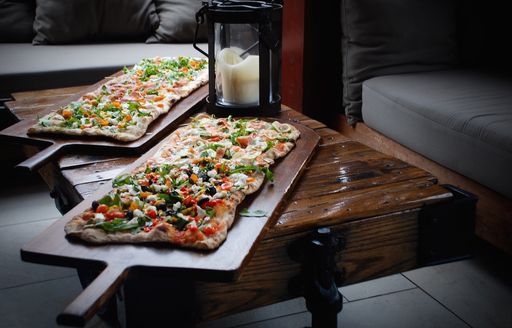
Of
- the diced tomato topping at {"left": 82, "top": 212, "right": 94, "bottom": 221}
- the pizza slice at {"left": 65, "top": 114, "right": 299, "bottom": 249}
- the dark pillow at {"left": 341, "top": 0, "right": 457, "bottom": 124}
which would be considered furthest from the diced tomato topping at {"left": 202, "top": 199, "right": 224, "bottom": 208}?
the dark pillow at {"left": 341, "top": 0, "right": 457, "bottom": 124}

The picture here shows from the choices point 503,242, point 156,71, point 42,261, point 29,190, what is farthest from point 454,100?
point 29,190

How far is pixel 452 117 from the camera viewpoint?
85.3 inches

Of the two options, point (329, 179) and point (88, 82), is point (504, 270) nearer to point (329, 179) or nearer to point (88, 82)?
point (329, 179)

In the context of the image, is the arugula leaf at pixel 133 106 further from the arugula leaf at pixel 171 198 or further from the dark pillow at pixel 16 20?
the dark pillow at pixel 16 20

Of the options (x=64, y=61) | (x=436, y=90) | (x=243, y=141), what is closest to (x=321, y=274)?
(x=243, y=141)

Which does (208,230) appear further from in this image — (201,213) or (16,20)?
(16,20)

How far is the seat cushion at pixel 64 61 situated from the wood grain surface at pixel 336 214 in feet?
4.74

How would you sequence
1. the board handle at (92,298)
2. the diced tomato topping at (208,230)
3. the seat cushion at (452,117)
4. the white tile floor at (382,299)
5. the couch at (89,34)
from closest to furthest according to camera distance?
1. the board handle at (92,298)
2. the diced tomato topping at (208,230)
3. the white tile floor at (382,299)
4. the seat cushion at (452,117)
5. the couch at (89,34)

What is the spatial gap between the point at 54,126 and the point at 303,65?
1502 mm

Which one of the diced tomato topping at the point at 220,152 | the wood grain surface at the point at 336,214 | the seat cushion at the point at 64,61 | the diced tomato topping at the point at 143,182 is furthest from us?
the seat cushion at the point at 64,61

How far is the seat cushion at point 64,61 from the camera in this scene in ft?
9.61

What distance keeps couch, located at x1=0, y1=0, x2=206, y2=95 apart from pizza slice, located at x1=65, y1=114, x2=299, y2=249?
152 centimetres

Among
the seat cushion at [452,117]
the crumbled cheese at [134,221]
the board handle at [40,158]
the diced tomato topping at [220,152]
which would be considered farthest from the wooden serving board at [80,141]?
the seat cushion at [452,117]

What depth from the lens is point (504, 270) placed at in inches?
84.9
